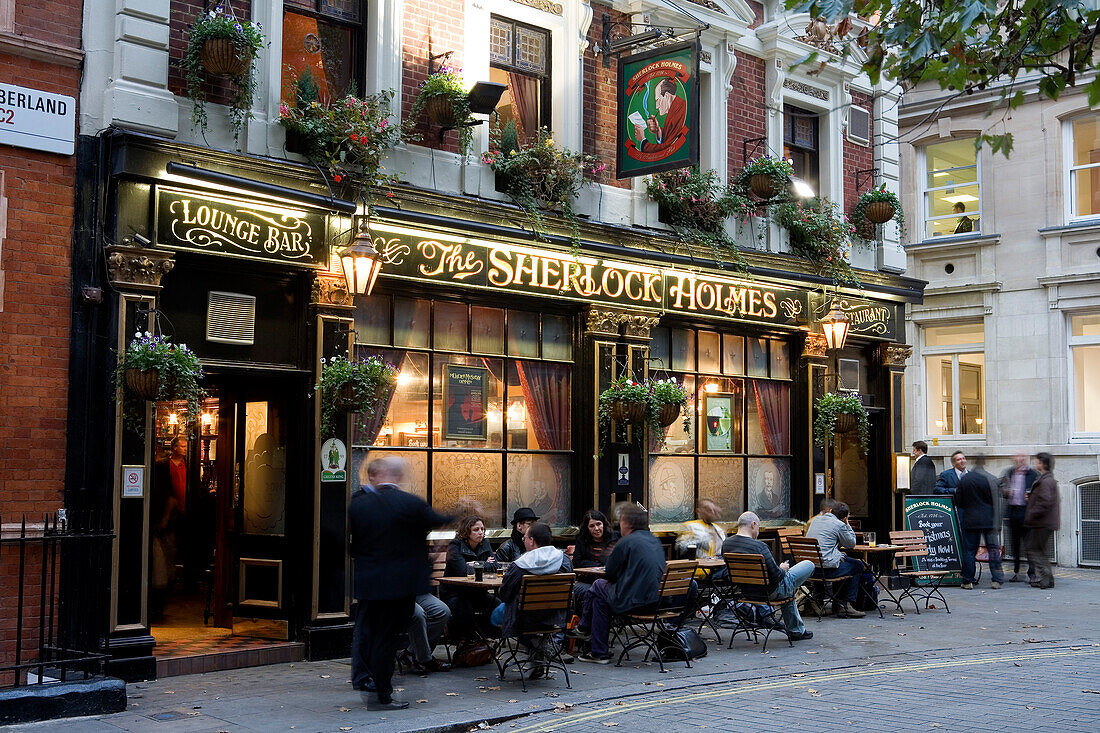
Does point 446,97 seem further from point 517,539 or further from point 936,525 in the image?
point 936,525

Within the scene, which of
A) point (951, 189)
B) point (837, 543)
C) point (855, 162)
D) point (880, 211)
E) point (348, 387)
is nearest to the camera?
point (348, 387)

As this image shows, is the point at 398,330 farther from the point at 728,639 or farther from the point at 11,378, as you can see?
the point at 728,639

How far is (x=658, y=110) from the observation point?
1354 centimetres

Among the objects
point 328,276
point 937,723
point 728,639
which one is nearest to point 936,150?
point 728,639

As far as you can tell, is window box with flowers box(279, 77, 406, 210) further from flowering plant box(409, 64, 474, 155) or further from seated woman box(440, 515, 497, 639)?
seated woman box(440, 515, 497, 639)

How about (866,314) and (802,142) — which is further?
(866,314)

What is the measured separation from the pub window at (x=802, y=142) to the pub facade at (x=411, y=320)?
0.08 metres

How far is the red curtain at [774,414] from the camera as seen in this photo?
16.9 meters

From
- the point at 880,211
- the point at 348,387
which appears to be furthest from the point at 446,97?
the point at 880,211

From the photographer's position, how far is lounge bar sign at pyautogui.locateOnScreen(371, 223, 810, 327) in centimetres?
1253

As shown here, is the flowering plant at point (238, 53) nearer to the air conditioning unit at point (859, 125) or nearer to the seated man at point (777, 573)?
the seated man at point (777, 573)

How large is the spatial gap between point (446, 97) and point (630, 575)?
5318mm

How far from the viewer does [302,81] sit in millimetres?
11914

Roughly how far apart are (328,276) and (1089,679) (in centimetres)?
777
